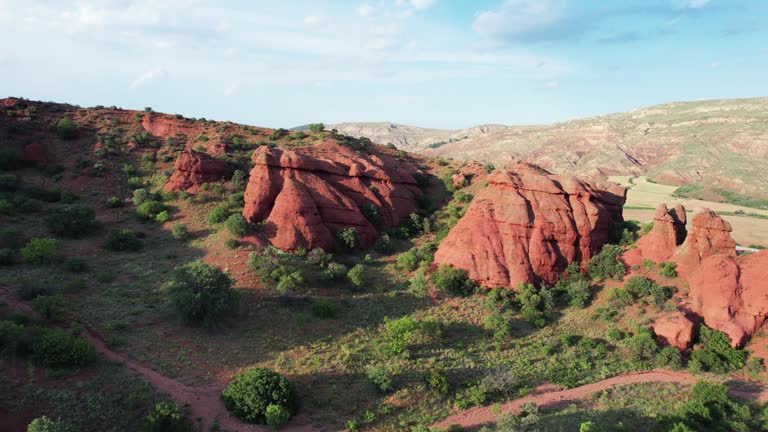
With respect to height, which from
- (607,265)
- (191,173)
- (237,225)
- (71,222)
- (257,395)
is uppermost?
(191,173)

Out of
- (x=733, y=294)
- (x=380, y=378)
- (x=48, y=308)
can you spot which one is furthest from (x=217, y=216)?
(x=733, y=294)

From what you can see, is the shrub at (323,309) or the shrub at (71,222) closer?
the shrub at (323,309)

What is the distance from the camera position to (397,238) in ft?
128

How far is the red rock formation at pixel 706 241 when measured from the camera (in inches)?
1123

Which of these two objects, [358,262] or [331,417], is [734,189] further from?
[331,417]

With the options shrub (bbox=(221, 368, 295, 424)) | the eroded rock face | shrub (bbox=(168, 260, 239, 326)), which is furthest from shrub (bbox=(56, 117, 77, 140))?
the eroded rock face

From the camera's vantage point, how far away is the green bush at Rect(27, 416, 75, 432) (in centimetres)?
1466

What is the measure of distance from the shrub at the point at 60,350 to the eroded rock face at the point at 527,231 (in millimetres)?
22529

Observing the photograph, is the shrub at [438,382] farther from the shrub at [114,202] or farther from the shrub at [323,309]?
the shrub at [114,202]

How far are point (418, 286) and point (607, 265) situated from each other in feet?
46.2

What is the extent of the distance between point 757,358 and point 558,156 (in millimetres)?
148794

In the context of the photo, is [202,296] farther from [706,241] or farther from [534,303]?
[706,241]

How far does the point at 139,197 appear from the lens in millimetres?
38906

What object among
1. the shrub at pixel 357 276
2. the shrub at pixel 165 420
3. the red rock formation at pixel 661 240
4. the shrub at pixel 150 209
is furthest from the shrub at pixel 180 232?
the red rock formation at pixel 661 240
